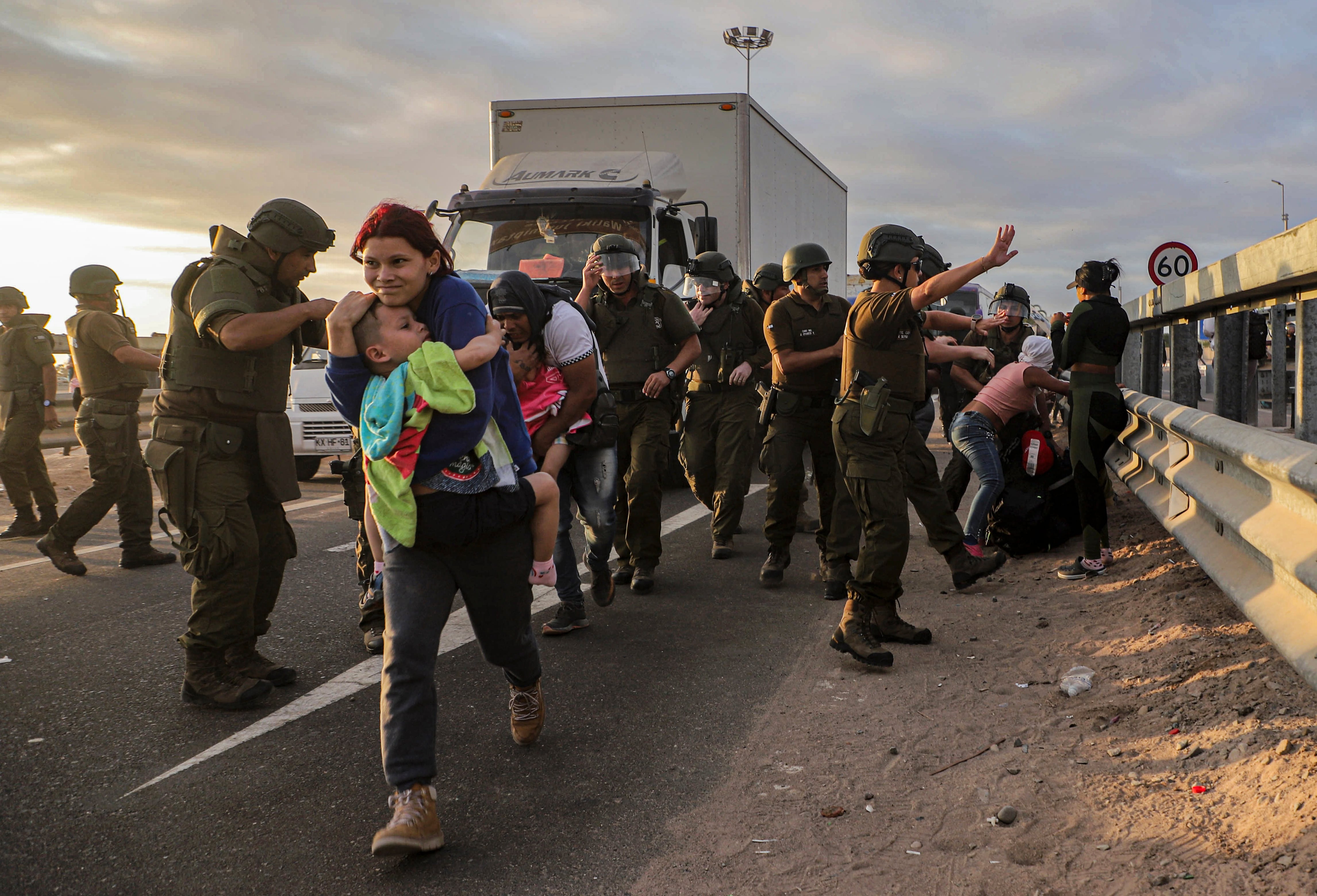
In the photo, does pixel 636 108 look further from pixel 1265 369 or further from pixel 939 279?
pixel 1265 369

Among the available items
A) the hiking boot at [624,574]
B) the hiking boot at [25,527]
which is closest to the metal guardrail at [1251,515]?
the hiking boot at [624,574]

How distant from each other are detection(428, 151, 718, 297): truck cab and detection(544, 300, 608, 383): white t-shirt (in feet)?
14.4

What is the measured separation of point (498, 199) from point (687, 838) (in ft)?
26.4

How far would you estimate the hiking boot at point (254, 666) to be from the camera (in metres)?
4.47

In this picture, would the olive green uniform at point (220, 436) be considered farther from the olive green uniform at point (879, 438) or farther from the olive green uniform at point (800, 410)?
the olive green uniform at point (800, 410)

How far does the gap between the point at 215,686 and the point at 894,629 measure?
309 centimetres

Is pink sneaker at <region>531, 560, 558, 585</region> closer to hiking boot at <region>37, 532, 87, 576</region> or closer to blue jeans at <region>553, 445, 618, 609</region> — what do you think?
blue jeans at <region>553, 445, 618, 609</region>

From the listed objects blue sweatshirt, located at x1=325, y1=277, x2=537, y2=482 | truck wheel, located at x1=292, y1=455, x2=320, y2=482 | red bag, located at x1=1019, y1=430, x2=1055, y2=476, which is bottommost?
truck wheel, located at x1=292, y1=455, x2=320, y2=482

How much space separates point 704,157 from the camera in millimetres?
12391

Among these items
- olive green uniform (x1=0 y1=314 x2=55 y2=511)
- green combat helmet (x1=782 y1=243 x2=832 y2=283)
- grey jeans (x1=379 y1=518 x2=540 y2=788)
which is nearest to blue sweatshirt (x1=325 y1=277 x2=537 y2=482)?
grey jeans (x1=379 y1=518 x2=540 y2=788)

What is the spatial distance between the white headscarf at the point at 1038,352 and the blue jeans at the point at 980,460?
20.5 inches

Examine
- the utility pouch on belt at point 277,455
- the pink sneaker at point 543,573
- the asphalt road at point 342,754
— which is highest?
the utility pouch on belt at point 277,455

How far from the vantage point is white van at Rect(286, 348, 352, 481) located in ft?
37.0

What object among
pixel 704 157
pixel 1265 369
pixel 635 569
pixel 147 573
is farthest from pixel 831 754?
pixel 1265 369
